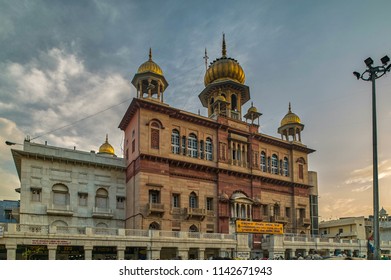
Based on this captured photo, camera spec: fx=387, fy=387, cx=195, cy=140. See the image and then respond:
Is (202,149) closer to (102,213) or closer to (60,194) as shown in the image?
(102,213)

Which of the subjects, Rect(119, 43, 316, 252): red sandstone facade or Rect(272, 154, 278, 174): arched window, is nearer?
Rect(119, 43, 316, 252): red sandstone facade

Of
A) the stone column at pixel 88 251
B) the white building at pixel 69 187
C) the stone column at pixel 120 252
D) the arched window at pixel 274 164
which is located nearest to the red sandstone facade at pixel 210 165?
the arched window at pixel 274 164

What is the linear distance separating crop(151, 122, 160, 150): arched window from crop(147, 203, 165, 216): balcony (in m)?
5.04

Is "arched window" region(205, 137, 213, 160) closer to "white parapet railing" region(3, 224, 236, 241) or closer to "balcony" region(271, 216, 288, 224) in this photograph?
"white parapet railing" region(3, 224, 236, 241)

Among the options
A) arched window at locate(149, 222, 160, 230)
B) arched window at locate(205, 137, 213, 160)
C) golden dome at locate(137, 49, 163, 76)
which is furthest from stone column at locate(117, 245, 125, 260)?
golden dome at locate(137, 49, 163, 76)

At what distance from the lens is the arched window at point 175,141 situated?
1387 inches

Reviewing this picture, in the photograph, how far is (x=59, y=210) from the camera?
101ft

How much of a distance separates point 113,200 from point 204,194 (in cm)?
820

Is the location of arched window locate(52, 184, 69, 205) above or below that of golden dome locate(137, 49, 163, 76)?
below

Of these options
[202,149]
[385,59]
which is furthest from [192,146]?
[385,59]

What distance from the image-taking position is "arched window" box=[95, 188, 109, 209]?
33406 millimetres

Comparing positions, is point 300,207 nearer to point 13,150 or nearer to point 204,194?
point 204,194

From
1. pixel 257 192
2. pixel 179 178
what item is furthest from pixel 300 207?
pixel 179 178
